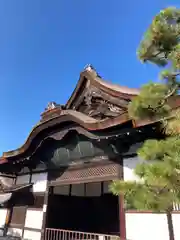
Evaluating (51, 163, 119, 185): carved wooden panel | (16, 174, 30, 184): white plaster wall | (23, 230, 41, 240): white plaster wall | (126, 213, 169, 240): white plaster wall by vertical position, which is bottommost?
(23, 230, 41, 240): white plaster wall

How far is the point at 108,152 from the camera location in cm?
755

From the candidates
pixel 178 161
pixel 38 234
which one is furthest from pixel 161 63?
pixel 38 234

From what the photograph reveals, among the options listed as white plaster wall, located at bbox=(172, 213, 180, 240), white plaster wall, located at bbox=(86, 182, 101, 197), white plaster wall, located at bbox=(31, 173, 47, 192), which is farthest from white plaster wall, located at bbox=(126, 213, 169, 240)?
white plaster wall, located at bbox=(86, 182, 101, 197)

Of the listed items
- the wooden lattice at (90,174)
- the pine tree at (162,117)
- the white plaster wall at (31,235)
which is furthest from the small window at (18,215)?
the pine tree at (162,117)

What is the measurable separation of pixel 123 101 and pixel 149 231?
467 cm

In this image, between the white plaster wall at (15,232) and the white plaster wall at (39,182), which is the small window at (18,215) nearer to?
the white plaster wall at (15,232)

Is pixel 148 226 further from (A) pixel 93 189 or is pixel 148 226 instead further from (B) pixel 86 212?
(A) pixel 93 189

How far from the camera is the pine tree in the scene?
125 inches

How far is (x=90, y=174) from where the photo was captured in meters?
7.98

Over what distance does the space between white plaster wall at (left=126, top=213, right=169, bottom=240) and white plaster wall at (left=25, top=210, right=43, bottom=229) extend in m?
4.35

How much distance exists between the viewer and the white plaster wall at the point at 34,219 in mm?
9242

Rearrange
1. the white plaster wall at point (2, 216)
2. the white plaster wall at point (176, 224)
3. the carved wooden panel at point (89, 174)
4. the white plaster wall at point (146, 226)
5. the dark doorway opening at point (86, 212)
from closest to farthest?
the white plaster wall at point (176, 224)
the white plaster wall at point (146, 226)
the carved wooden panel at point (89, 174)
the dark doorway opening at point (86, 212)
the white plaster wall at point (2, 216)

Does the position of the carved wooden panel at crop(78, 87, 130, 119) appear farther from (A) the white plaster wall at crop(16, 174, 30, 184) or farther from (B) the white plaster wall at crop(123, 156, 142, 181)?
(A) the white plaster wall at crop(16, 174, 30, 184)

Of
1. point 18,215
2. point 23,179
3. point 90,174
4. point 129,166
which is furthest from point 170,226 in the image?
point 23,179
